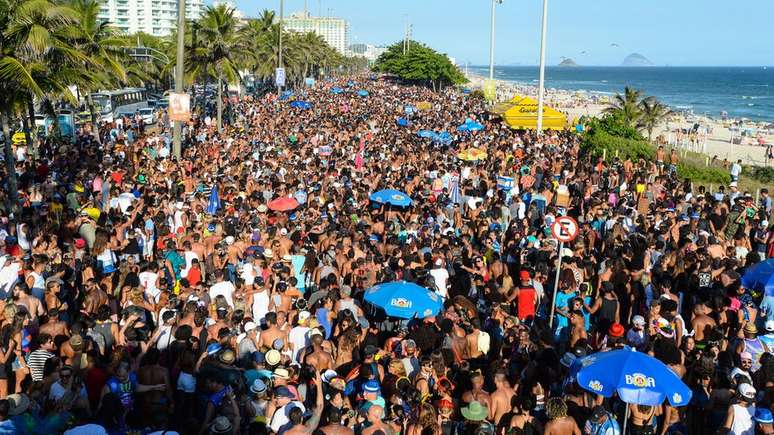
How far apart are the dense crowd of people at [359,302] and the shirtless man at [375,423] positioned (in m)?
0.02

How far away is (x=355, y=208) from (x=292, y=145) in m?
10.7

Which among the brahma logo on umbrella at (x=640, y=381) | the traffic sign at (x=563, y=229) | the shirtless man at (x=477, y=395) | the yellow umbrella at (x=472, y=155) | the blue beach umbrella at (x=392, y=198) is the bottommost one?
the shirtless man at (x=477, y=395)

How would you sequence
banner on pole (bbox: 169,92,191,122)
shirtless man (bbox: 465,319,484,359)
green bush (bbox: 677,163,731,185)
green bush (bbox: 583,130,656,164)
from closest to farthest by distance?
shirtless man (bbox: 465,319,484,359) < banner on pole (bbox: 169,92,191,122) < green bush (bbox: 677,163,731,185) < green bush (bbox: 583,130,656,164)

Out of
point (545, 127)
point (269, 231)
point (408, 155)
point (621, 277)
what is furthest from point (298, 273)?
point (545, 127)

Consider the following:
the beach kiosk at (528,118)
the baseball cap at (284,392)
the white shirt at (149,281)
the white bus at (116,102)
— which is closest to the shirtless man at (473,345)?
the baseball cap at (284,392)

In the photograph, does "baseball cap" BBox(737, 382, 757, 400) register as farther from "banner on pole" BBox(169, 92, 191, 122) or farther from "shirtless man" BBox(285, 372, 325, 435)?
"banner on pole" BBox(169, 92, 191, 122)

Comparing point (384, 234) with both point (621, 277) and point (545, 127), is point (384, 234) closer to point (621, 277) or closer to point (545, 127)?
point (621, 277)

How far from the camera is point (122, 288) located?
8.78 metres

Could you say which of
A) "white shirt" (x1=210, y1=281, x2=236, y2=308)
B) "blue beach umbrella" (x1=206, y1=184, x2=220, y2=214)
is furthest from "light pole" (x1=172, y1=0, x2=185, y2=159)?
"white shirt" (x1=210, y1=281, x2=236, y2=308)

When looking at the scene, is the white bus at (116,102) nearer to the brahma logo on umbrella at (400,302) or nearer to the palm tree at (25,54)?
the palm tree at (25,54)

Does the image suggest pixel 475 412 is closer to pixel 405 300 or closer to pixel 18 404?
pixel 405 300

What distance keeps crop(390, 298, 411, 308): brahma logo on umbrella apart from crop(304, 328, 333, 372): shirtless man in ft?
4.12

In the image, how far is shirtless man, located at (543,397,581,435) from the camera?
558cm

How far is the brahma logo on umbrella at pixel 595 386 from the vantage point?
5689 millimetres
